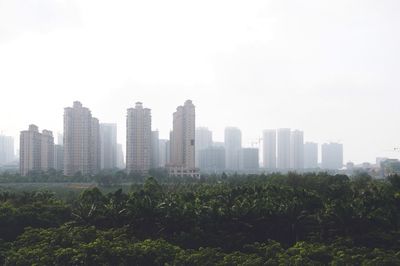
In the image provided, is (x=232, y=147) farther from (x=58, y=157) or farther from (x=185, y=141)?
(x=58, y=157)

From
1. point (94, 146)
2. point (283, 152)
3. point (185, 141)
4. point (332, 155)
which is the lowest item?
point (332, 155)

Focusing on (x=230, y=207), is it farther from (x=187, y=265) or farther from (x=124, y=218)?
(x=187, y=265)

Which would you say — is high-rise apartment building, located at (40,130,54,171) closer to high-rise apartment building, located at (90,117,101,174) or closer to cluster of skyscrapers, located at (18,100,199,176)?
cluster of skyscrapers, located at (18,100,199,176)

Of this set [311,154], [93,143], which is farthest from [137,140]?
[311,154]

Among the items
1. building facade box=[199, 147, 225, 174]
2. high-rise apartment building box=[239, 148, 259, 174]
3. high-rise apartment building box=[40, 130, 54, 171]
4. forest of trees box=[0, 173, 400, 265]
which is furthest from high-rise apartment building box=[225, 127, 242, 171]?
forest of trees box=[0, 173, 400, 265]

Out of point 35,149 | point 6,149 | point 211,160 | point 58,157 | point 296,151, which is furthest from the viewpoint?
point 6,149
